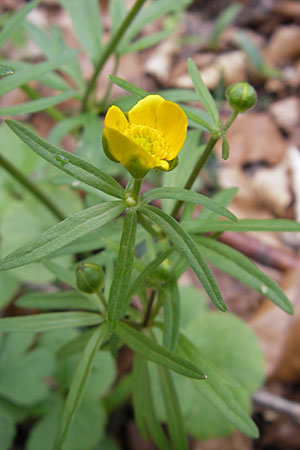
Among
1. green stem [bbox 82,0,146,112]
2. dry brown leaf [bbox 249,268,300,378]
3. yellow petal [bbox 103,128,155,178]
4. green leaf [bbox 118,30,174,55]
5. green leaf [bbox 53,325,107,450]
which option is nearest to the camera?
yellow petal [bbox 103,128,155,178]

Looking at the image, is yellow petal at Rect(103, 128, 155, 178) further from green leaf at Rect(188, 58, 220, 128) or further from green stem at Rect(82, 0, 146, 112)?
green stem at Rect(82, 0, 146, 112)

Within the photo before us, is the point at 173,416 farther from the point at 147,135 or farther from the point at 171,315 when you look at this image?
the point at 147,135

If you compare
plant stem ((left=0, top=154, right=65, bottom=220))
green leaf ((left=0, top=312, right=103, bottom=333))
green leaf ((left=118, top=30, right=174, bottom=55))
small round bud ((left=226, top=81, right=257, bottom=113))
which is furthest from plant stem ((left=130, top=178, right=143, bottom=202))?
green leaf ((left=118, top=30, right=174, bottom=55))

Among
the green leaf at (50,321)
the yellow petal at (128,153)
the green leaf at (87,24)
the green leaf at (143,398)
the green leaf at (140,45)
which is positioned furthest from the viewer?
the green leaf at (87,24)

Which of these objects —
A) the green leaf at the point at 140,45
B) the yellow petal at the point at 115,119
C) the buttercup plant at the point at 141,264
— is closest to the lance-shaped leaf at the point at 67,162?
the buttercup plant at the point at 141,264

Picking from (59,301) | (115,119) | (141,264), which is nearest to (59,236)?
(115,119)

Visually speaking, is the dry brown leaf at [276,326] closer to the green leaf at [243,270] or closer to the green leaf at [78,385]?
the green leaf at [243,270]

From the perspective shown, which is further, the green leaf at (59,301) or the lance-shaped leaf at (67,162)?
the green leaf at (59,301)

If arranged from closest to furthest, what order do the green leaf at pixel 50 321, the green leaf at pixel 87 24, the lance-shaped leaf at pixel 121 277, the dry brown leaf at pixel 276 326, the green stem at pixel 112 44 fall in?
the lance-shaped leaf at pixel 121 277
the green leaf at pixel 50 321
the green stem at pixel 112 44
the green leaf at pixel 87 24
the dry brown leaf at pixel 276 326

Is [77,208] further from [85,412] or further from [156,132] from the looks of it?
[156,132]
